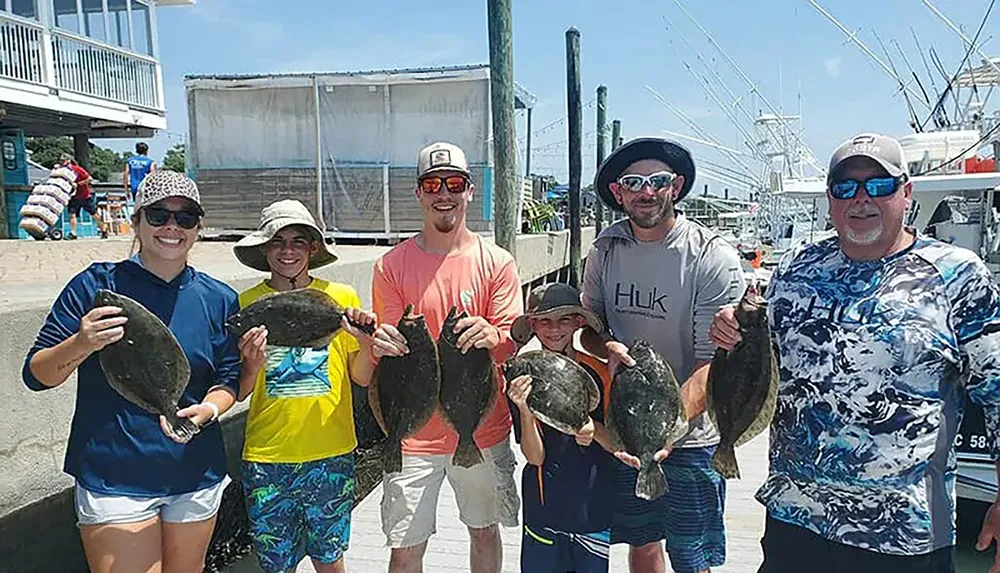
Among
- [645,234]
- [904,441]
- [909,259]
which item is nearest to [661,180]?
[645,234]

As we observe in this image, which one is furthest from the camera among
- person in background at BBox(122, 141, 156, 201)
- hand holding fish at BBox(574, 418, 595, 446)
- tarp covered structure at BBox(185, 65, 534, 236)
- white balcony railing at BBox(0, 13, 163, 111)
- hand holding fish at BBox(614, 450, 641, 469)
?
person in background at BBox(122, 141, 156, 201)

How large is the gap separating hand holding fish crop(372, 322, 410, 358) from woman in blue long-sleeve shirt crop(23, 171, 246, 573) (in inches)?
25.9

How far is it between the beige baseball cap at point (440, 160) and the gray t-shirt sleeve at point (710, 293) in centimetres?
126

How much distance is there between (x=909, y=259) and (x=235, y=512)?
6.07 metres

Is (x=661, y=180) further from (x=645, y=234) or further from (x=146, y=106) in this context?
(x=146, y=106)

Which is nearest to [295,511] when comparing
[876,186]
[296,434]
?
[296,434]

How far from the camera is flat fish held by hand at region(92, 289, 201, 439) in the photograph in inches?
108

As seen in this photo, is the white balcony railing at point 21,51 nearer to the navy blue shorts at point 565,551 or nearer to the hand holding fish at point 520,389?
the hand holding fish at point 520,389

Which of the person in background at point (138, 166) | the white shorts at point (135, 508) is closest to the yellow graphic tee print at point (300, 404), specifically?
the white shorts at point (135, 508)

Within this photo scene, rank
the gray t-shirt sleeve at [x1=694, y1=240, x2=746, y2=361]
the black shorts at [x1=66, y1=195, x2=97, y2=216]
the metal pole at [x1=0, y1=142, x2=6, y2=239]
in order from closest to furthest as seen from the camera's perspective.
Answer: the gray t-shirt sleeve at [x1=694, y1=240, x2=746, y2=361], the metal pole at [x1=0, y1=142, x2=6, y2=239], the black shorts at [x1=66, y1=195, x2=97, y2=216]

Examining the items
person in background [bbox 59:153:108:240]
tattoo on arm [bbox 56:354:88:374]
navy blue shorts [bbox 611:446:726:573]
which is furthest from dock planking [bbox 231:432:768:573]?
person in background [bbox 59:153:108:240]

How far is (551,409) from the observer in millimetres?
3031

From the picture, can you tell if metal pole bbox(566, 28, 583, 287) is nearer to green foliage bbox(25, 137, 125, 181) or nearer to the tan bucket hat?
the tan bucket hat

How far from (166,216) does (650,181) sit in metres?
2.14
